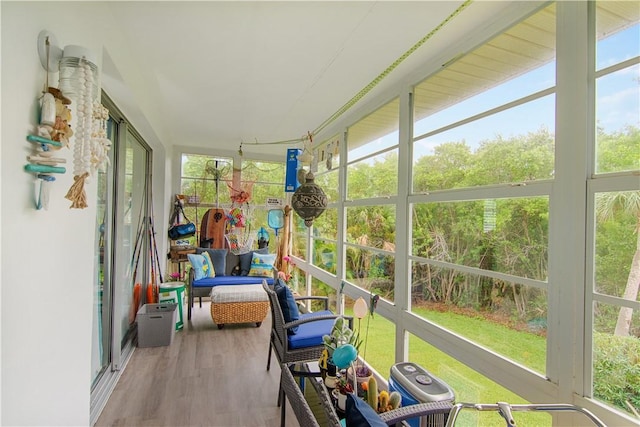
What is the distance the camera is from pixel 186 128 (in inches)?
163

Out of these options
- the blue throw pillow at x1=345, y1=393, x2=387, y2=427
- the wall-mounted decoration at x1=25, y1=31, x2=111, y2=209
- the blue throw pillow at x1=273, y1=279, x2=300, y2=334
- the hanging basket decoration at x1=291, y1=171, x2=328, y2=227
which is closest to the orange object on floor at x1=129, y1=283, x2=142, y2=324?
Answer: the blue throw pillow at x1=273, y1=279, x2=300, y2=334

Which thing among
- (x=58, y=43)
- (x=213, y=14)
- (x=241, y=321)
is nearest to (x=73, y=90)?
(x=58, y=43)

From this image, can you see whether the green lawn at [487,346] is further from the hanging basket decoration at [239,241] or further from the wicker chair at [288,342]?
the hanging basket decoration at [239,241]

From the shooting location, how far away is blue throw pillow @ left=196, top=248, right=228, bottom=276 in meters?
4.66

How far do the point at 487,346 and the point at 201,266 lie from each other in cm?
385

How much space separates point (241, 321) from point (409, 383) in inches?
106

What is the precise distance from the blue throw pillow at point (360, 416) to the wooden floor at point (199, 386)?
1.38 meters

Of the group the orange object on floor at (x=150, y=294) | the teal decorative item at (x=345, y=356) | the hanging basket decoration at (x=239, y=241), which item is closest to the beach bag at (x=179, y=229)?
the hanging basket decoration at (x=239, y=241)

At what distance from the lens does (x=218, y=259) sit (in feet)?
15.4

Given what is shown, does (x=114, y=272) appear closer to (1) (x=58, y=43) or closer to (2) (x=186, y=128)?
(1) (x=58, y=43)

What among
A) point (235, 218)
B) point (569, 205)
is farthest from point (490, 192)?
point (235, 218)

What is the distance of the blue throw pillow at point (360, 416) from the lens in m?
0.95

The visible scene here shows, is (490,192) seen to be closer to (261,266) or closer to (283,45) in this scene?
(283,45)

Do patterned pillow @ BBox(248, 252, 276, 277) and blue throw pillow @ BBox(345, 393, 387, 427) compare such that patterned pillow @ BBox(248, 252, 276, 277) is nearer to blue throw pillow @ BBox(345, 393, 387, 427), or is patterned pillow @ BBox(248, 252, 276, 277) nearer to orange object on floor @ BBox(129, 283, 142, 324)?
orange object on floor @ BBox(129, 283, 142, 324)
